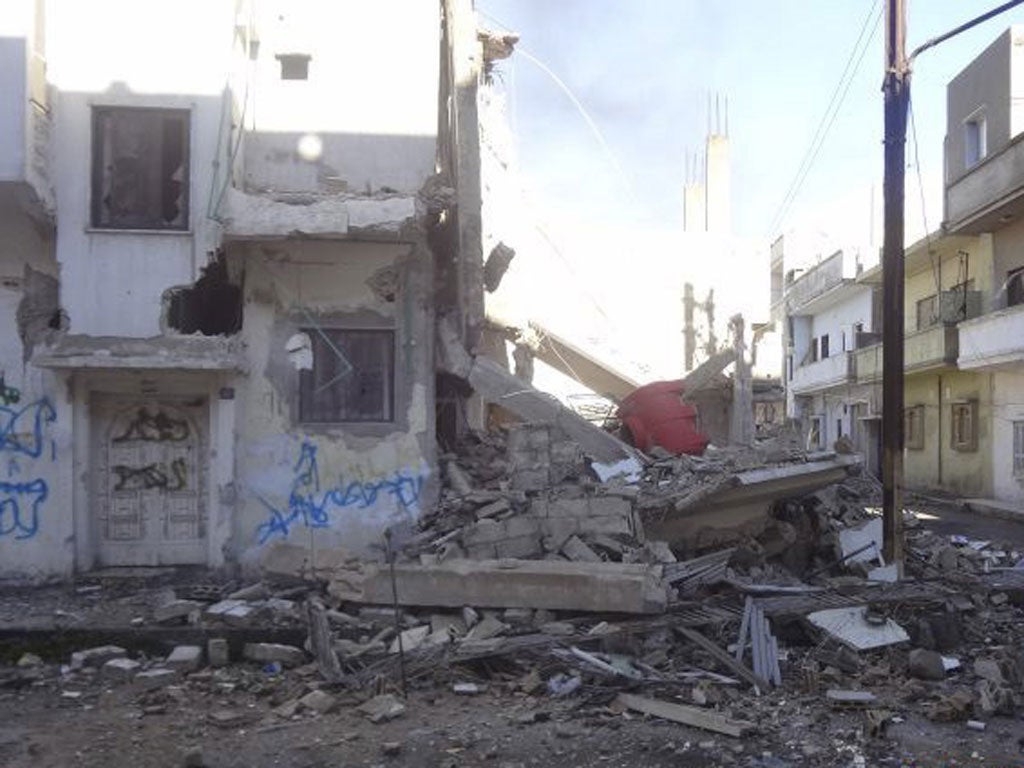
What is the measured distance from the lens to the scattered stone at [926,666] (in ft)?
23.1

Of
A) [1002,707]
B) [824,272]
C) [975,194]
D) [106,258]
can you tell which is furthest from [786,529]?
[824,272]

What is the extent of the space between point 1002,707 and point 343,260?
7747mm

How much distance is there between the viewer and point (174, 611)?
8.66 m

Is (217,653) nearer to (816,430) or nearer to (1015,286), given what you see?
(1015,286)

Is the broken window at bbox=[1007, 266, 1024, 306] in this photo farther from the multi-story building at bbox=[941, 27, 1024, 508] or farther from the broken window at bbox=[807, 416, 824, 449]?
the broken window at bbox=[807, 416, 824, 449]

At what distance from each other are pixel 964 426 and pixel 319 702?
2220 centimetres

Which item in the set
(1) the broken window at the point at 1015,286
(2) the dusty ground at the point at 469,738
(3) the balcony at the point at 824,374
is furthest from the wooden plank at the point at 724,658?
(3) the balcony at the point at 824,374

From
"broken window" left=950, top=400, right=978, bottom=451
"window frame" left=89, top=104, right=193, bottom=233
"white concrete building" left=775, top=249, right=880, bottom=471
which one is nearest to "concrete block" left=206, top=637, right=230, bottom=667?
"window frame" left=89, top=104, right=193, bottom=233

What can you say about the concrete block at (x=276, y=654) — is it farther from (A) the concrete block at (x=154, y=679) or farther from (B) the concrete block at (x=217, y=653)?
(A) the concrete block at (x=154, y=679)

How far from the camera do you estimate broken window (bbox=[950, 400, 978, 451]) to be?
2377 cm

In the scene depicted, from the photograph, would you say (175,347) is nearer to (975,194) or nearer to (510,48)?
(510,48)

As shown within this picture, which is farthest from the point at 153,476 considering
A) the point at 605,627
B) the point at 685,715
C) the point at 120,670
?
the point at 685,715

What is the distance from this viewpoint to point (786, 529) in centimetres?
1030

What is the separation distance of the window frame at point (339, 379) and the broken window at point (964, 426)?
1809 centimetres
